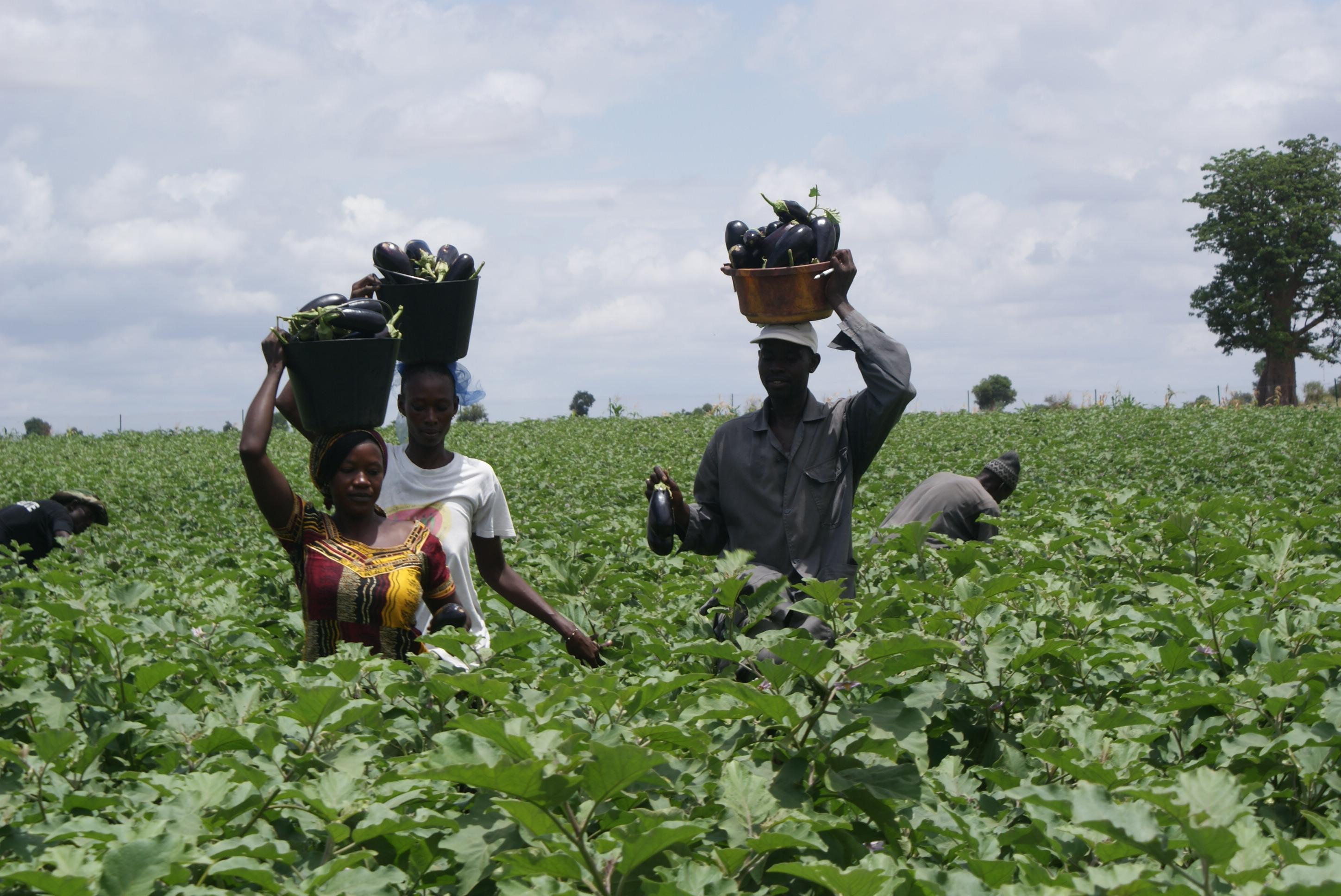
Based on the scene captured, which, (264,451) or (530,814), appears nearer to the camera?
(530,814)

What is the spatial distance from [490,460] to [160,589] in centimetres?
1345

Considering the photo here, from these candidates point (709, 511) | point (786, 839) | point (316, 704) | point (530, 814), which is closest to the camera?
point (530, 814)

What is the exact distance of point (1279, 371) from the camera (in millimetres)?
46812

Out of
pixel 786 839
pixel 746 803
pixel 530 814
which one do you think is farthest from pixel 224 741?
pixel 786 839

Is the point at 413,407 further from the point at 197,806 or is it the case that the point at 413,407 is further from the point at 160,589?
the point at 197,806

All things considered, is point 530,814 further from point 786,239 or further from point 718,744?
point 786,239

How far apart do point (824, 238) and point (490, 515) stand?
159 cm

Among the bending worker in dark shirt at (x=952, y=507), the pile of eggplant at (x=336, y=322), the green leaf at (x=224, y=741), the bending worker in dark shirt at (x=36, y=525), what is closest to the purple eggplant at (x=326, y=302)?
the pile of eggplant at (x=336, y=322)

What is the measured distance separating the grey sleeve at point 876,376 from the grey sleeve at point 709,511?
22.5 inches

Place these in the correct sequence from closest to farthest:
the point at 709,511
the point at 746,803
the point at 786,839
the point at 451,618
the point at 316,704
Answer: the point at 786,839
the point at 746,803
the point at 316,704
the point at 451,618
the point at 709,511

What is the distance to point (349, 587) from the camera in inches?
139

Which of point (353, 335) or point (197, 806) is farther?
point (353, 335)

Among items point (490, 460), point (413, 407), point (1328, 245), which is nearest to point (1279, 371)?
point (1328, 245)

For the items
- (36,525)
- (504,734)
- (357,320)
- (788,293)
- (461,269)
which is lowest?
(504,734)
